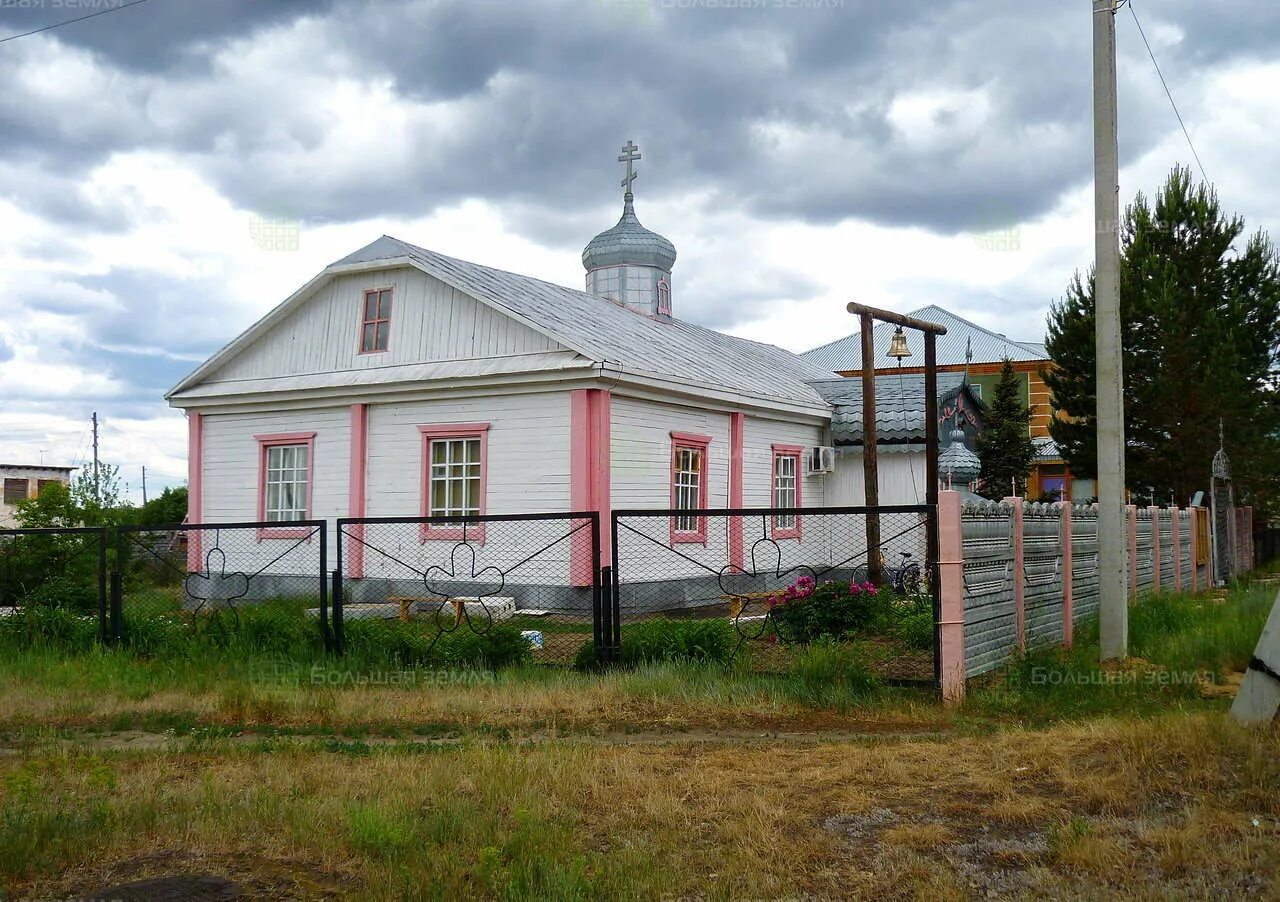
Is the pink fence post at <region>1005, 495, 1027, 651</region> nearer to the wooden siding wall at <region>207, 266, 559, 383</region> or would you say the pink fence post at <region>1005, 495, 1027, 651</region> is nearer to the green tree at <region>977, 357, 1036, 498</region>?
the wooden siding wall at <region>207, 266, 559, 383</region>

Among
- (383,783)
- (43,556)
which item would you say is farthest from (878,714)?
(43,556)

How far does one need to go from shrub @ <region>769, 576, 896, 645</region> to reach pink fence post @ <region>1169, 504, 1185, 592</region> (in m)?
10.0

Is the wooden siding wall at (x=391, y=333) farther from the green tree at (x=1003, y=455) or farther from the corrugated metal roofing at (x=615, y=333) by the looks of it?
the green tree at (x=1003, y=455)

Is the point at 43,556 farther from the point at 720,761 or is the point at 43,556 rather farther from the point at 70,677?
the point at 720,761

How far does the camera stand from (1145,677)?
957cm

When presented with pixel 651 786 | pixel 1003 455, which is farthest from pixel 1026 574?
pixel 1003 455

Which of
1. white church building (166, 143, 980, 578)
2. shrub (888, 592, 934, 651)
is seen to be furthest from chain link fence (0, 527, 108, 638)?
shrub (888, 592, 934, 651)

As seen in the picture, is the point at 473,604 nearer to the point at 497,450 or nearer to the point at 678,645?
the point at 497,450

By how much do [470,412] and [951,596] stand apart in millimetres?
9030

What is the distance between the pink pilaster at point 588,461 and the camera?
1532cm

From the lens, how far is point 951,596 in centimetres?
893

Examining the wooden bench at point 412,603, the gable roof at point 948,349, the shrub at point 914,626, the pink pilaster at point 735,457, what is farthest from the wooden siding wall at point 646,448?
the gable roof at point 948,349

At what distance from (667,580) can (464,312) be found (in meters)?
4.63

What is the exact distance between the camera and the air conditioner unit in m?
20.6
